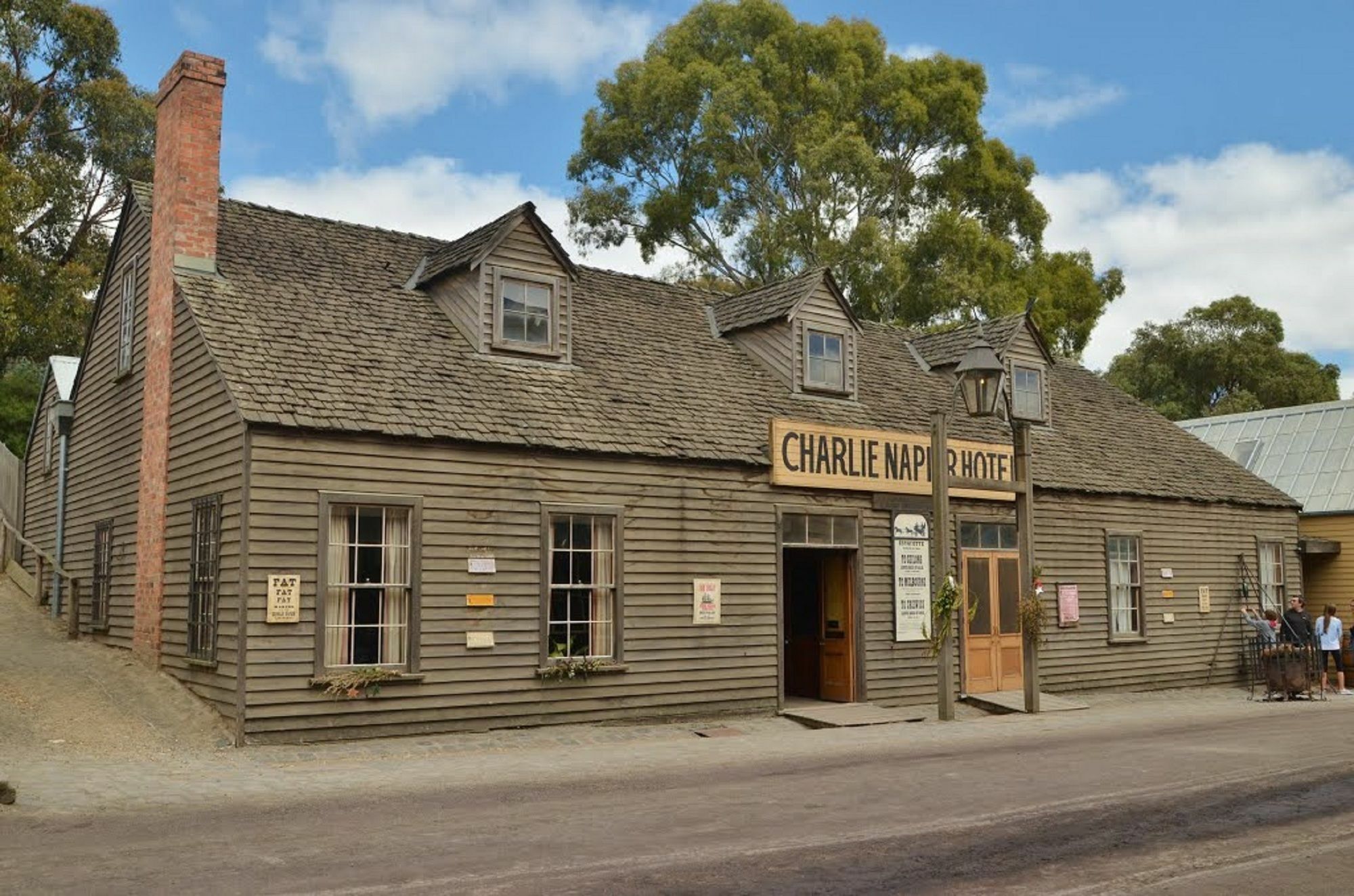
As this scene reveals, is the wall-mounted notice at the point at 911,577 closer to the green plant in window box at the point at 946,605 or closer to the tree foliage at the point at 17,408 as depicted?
the green plant in window box at the point at 946,605

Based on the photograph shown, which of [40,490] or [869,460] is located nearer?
[869,460]

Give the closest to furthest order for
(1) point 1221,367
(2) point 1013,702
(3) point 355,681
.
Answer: (3) point 355,681 < (2) point 1013,702 < (1) point 1221,367

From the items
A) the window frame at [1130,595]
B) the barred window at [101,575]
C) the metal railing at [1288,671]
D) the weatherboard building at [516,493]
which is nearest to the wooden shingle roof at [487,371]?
the weatherboard building at [516,493]

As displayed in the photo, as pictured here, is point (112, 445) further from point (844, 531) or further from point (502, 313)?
point (844, 531)

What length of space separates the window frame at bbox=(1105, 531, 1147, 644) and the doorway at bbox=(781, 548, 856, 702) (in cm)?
598

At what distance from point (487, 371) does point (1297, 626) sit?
1520 cm

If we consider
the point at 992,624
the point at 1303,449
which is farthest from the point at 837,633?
the point at 1303,449

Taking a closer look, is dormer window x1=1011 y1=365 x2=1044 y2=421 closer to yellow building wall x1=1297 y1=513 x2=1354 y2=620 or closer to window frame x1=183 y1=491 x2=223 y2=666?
yellow building wall x1=1297 y1=513 x2=1354 y2=620

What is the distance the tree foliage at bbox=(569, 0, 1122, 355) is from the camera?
113ft

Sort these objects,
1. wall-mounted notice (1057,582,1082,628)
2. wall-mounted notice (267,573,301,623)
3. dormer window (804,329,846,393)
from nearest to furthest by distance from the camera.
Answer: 1. wall-mounted notice (267,573,301,623)
2. dormer window (804,329,846,393)
3. wall-mounted notice (1057,582,1082,628)

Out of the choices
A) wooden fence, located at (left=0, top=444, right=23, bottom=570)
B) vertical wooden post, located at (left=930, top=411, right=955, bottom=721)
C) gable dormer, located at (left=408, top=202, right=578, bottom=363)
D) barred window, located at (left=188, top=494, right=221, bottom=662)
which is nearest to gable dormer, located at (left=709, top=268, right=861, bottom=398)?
vertical wooden post, located at (left=930, top=411, right=955, bottom=721)

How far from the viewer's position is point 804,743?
47.9 ft

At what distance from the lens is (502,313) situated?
1683cm

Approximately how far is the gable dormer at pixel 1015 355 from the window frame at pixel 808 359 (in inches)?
139
